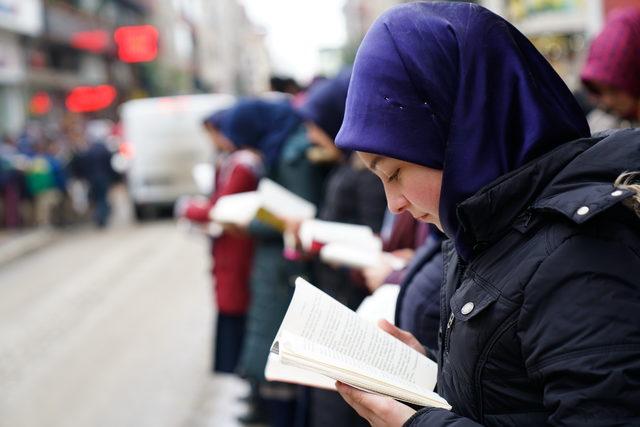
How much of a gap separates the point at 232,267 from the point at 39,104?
2421 cm

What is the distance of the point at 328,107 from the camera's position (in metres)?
3.88

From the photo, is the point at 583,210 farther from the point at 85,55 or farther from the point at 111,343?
the point at 85,55

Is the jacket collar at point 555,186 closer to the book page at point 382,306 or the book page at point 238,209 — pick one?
the book page at point 382,306

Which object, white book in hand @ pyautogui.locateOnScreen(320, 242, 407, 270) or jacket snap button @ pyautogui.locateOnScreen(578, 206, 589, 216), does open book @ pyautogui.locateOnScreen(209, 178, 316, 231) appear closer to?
white book in hand @ pyautogui.locateOnScreen(320, 242, 407, 270)

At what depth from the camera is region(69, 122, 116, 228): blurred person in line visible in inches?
608

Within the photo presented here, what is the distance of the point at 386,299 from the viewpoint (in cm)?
242

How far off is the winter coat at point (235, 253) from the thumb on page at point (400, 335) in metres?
2.96

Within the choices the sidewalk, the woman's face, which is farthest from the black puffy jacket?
the sidewalk

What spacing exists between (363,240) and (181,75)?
39046 millimetres

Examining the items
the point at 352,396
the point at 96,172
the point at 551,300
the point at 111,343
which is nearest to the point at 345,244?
the point at 352,396

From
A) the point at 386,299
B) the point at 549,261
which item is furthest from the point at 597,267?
the point at 386,299

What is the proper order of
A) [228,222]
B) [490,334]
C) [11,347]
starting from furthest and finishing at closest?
[11,347], [228,222], [490,334]

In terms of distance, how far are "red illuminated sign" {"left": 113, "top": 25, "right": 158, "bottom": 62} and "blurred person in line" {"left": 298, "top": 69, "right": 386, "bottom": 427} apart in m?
34.2

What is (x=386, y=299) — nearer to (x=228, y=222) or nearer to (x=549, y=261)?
(x=549, y=261)
